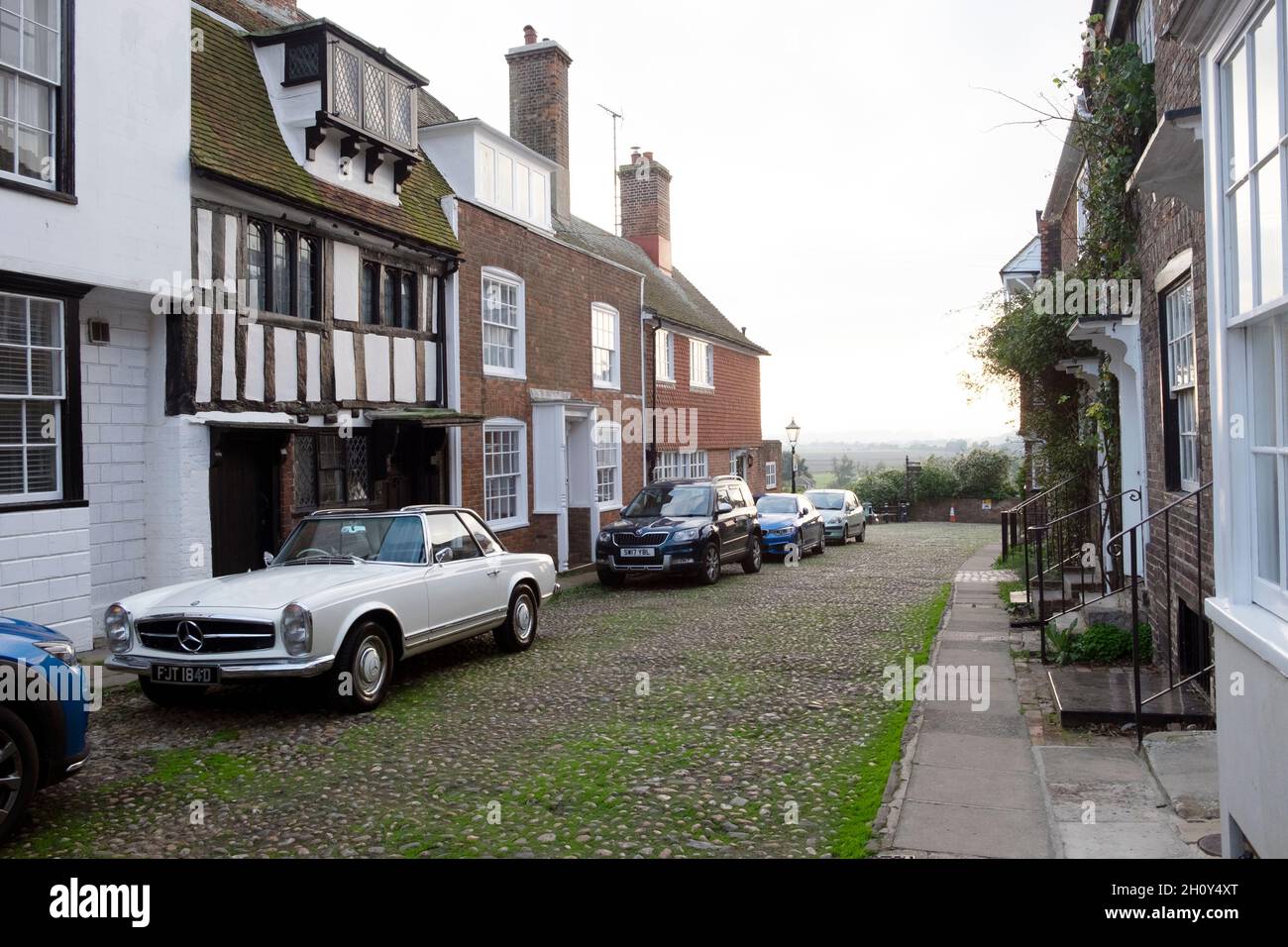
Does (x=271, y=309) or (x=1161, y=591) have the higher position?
(x=271, y=309)

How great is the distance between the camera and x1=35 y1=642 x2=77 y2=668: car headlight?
5270mm

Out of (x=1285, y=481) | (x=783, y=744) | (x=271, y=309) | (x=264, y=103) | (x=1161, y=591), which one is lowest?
(x=783, y=744)

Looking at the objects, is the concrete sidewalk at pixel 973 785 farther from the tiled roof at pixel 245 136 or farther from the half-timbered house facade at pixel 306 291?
the tiled roof at pixel 245 136

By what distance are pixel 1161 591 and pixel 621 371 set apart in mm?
14925

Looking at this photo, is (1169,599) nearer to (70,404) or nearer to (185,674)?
(185,674)

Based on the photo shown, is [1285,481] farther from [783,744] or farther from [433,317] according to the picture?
[433,317]

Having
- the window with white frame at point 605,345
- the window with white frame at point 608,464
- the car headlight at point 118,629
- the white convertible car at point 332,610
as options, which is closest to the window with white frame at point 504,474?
the window with white frame at point 608,464

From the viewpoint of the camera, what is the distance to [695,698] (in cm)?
816

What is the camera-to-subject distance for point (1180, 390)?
834cm

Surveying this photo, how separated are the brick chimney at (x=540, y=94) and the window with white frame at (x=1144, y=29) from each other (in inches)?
523

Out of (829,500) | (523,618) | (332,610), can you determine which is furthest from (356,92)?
(829,500)

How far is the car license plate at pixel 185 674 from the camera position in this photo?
7.15 metres

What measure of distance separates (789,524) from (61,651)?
55.1 feet

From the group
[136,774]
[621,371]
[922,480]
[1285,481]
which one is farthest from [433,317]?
[922,480]
